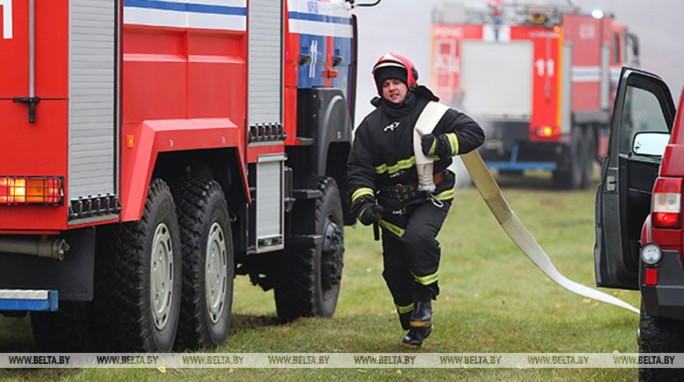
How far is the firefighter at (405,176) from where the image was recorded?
8906mm

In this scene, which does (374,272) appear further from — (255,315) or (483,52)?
(483,52)

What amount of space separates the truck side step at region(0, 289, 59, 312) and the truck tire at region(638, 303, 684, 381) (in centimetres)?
272

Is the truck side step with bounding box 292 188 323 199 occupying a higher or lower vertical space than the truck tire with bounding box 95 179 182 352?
higher

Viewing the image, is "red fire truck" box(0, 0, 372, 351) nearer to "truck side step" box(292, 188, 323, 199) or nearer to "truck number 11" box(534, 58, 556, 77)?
"truck side step" box(292, 188, 323, 199)

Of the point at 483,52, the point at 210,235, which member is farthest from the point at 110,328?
the point at 483,52

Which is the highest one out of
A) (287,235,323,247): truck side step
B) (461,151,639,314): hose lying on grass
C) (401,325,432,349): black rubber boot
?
(461,151,639,314): hose lying on grass

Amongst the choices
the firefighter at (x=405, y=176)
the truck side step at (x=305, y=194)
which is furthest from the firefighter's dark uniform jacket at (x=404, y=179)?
the truck side step at (x=305, y=194)

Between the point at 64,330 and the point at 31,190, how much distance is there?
1.56 meters

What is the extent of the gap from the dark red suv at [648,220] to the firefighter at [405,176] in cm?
119

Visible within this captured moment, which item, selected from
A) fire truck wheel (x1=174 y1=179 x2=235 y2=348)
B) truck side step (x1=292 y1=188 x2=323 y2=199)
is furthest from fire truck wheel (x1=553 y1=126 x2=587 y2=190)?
fire truck wheel (x1=174 y1=179 x2=235 y2=348)

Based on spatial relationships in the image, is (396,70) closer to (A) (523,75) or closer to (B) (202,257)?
(B) (202,257)

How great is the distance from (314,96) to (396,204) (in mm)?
1630

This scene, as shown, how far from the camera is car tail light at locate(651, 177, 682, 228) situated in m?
6.62

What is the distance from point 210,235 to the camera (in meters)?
8.89
